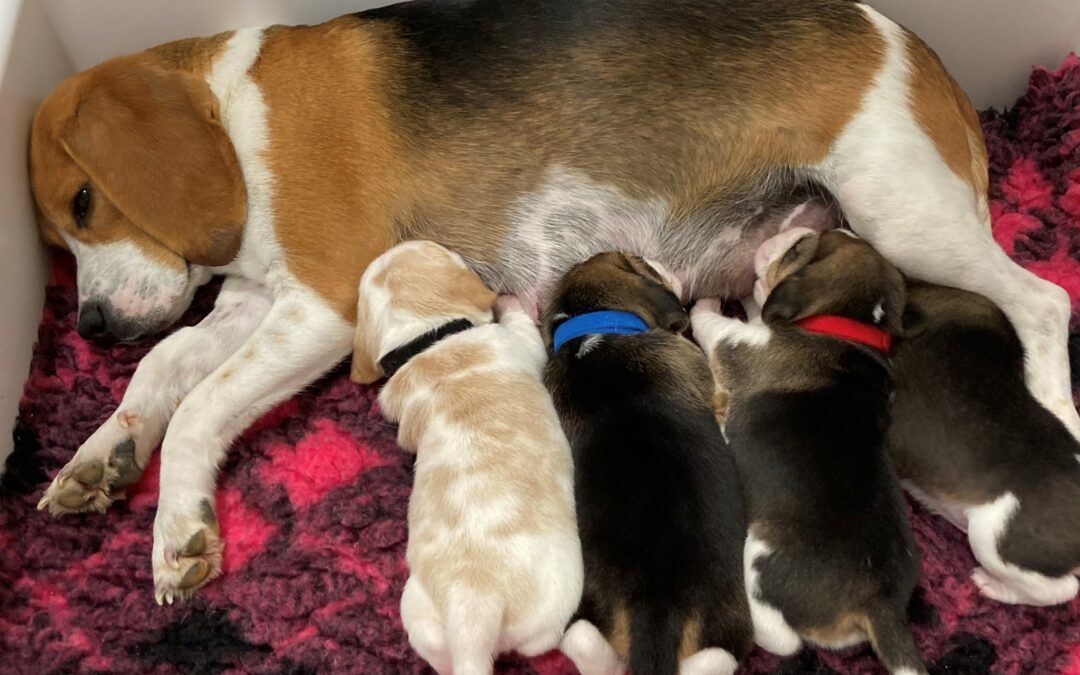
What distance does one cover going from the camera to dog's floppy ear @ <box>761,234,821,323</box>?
7.50 feet

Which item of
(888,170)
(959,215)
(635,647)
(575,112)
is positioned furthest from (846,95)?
(635,647)

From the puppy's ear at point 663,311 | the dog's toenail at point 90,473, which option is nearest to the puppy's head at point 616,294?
the puppy's ear at point 663,311

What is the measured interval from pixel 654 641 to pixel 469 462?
53 centimetres

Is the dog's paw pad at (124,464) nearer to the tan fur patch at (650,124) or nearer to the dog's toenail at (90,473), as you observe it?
the dog's toenail at (90,473)

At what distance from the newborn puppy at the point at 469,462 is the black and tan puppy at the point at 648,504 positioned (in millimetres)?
67

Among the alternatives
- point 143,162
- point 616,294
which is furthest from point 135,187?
point 616,294

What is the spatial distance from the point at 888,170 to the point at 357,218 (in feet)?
4.47

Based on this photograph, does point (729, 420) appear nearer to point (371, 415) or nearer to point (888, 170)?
point (888, 170)

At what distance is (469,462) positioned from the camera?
80.4 inches

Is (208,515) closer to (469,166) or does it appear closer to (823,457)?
(469,166)

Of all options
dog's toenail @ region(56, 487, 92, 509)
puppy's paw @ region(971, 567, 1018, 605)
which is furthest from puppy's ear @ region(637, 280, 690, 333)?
dog's toenail @ region(56, 487, 92, 509)

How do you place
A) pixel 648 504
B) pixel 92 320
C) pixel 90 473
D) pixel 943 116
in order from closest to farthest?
pixel 648 504
pixel 90 473
pixel 943 116
pixel 92 320

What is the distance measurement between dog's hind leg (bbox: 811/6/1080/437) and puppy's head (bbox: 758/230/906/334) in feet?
0.35

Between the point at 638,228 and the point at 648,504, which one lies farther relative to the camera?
the point at 638,228
